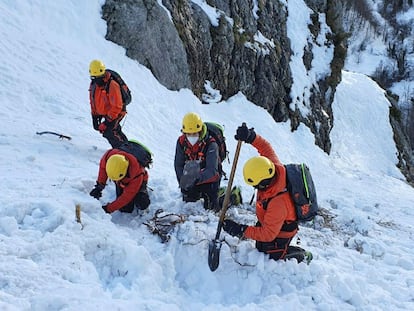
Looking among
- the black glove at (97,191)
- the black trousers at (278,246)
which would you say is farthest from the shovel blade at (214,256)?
the black glove at (97,191)

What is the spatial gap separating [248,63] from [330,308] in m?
19.2

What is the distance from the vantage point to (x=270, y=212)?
5590 mm

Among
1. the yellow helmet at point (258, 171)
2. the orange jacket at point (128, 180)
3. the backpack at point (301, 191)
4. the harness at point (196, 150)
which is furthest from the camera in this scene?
A: the harness at point (196, 150)

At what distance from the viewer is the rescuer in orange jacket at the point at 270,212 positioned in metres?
5.45

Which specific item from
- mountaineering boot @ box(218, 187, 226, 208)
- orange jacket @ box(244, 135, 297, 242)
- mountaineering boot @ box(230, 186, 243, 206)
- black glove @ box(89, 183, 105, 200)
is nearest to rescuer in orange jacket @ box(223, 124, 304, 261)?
orange jacket @ box(244, 135, 297, 242)

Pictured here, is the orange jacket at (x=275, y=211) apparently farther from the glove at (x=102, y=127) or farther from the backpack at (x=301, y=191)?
the glove at (x=102, y=127)

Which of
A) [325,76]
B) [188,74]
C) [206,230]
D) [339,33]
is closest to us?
[206,230]

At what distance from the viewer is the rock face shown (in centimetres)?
1662

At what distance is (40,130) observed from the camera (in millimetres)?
9602

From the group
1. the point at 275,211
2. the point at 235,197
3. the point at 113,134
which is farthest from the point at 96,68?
the point at 275,211

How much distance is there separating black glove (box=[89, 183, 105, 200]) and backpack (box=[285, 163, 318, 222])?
2891 millimetres

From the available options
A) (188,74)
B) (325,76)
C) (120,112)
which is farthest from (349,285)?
(325,76)

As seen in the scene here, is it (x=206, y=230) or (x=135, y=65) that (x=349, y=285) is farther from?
(x=135, y=65)

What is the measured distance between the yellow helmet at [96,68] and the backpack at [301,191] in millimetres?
5029
